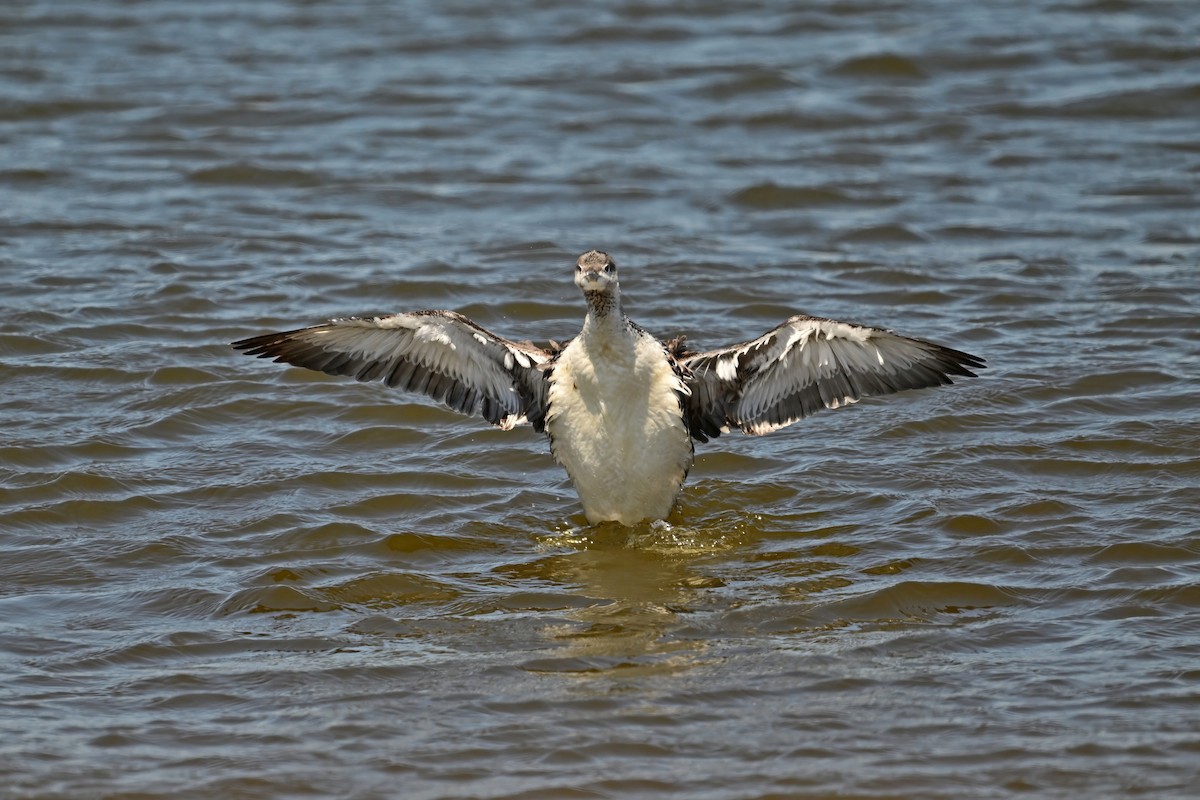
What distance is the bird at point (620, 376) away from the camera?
1016cm

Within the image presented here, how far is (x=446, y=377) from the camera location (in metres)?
10.9

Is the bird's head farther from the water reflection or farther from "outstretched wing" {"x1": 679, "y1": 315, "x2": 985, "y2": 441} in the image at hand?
the water reflection

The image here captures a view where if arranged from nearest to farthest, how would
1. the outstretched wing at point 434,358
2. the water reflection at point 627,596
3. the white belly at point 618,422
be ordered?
the water reflection at point 627,596 → the white belly at point 618,422 → the outstretched wing at point 434,358

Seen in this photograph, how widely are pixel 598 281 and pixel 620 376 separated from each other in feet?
2.42

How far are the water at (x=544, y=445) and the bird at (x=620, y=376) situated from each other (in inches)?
24.1

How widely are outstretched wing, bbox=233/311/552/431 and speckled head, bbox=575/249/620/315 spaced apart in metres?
0.83

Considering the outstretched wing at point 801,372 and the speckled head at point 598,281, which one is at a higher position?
the speckled head at point 598,281

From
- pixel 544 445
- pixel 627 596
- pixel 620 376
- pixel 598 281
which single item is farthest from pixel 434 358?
pixel 627 596

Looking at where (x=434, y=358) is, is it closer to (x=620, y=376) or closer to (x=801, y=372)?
(x=620, y=376)

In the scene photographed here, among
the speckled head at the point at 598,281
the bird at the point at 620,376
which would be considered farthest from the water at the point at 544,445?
the speckled head at the point at 598,281

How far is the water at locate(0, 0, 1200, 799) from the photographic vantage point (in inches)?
306

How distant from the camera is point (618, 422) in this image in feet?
33.8

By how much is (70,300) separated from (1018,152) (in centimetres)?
1079

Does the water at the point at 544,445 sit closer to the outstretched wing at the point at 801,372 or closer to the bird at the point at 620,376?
the bird at the point at 620,376
